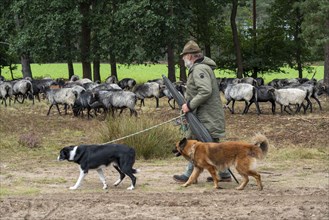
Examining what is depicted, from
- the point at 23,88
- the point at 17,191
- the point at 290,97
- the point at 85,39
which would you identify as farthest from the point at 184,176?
the point at 85,39

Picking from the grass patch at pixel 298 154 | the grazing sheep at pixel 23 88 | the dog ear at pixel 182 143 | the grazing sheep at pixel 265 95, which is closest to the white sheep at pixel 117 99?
the grazing sheep at pixel 265 95

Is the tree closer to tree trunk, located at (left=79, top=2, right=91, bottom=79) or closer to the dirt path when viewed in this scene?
tree trunk, located at (left=79, top=2, right=91, bottom=79)

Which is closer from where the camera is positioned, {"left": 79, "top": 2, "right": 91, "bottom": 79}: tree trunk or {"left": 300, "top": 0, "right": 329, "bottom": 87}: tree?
{"left": 300, "top": 0, "right": 329, "bottom": 87}: tree

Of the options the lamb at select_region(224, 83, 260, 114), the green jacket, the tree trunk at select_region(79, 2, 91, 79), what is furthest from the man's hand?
the tree trunk at select_region(79, 2, 91, 79)

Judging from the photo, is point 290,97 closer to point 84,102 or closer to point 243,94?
point 243,94

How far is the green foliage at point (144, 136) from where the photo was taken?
527 inches

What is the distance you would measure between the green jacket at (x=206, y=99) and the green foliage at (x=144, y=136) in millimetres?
3439

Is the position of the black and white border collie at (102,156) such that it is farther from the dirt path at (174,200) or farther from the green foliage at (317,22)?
the green foliage at (317,22)

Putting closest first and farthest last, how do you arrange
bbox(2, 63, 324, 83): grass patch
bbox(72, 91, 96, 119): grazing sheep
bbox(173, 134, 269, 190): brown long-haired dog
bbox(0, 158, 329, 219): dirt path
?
bbox(0, 158, 329, 219): dirt path, bbox(173, 134, 269, 190): brown long-haired dog, bbox(72, 91, 96, 119): grazing sheep, bbox(2, 63, 324, 83): grass patch

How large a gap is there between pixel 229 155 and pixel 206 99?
3.25 ft

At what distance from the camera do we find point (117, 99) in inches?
897

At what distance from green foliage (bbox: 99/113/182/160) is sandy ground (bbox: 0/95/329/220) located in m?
0.38

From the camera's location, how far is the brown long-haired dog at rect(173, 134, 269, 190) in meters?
9.30

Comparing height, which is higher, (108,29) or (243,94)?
(108,29)
